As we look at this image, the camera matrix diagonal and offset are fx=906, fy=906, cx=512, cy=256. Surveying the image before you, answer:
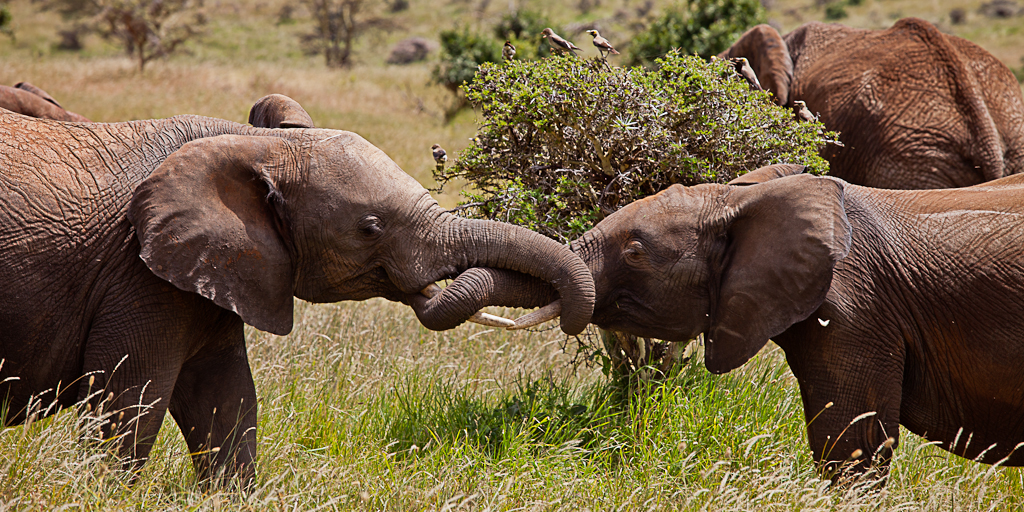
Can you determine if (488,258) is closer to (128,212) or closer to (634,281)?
(634,281)

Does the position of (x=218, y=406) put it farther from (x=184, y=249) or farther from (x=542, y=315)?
(x=542, y=315)

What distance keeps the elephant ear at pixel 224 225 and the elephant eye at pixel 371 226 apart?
0.34 m

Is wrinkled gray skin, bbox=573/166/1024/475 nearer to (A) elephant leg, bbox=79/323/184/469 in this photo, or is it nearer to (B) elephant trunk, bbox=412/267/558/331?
(B) elephant trunk, bbox=412/267/558/331

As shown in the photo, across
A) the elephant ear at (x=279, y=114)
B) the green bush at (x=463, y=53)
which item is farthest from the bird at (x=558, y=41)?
the green bush at (x=463, y=53)

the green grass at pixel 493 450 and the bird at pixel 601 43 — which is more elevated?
the bird at pixel 601 43

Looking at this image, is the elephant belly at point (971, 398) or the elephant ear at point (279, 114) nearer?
the elephant belly at point (971, 398)

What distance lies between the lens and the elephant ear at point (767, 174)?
13.7ft

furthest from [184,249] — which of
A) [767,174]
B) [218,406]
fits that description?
[767,174]

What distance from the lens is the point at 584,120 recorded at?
15.9ft

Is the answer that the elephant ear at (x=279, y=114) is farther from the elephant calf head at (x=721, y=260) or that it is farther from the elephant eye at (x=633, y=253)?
the elephant eye at (x=633, y=253)

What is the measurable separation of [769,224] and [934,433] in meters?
1.29

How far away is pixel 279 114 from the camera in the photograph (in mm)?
4344

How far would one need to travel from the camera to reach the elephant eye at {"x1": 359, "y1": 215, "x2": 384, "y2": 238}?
12.4ft

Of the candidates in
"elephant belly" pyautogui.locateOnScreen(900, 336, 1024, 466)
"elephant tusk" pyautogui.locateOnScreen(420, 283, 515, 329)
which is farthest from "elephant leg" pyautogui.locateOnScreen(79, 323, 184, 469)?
"elephant belly" pyautogui.locateOnScreen(900, 336, 1024, 466)
